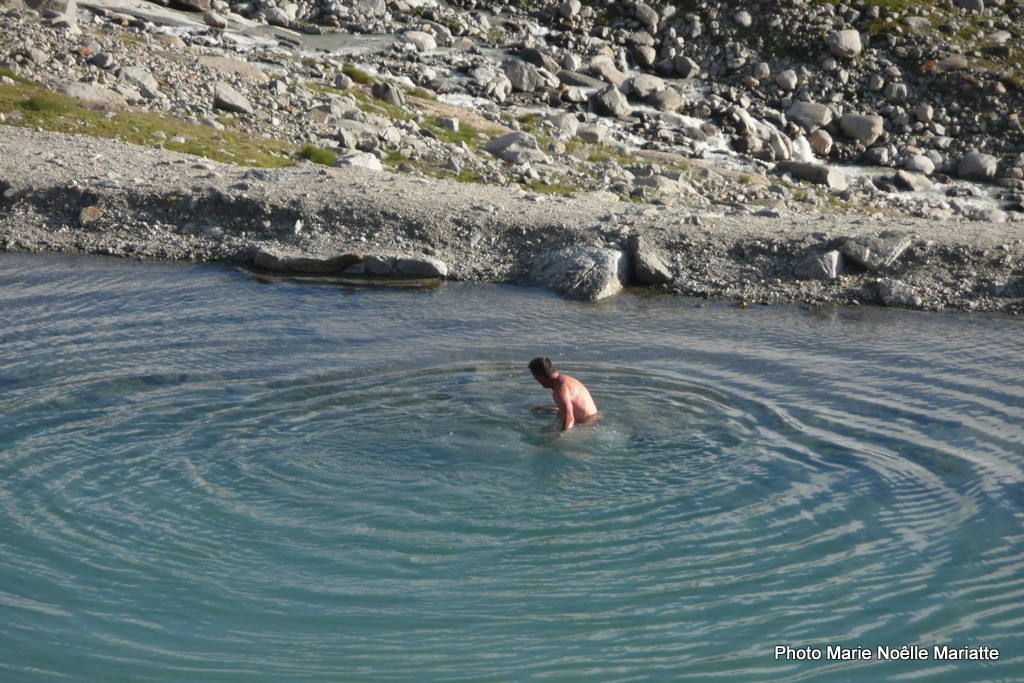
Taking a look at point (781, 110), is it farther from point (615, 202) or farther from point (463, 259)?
point (463, 259)

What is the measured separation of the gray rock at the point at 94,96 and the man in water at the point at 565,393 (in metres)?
18.9

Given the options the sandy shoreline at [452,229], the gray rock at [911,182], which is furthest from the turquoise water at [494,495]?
the gray rock at [911,182]

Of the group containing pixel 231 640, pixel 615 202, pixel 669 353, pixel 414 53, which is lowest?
pixel 231 640

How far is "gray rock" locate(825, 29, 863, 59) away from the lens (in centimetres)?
3953

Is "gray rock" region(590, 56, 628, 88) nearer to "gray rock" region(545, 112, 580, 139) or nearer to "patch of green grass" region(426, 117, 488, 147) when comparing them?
"gray rock" region(545, 112, 580, 139)

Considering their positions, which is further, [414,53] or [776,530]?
[414,53]

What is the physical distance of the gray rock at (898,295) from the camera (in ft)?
63.2

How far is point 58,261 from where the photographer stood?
21.0 meters

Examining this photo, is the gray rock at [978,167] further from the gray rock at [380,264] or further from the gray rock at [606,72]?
the gray rock at [380,264]

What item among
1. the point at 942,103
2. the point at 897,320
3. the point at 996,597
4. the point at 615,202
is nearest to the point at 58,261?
the point at 615,202

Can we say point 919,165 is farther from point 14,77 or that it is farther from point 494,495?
point 494,495

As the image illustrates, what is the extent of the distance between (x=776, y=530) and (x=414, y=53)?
3236 cm

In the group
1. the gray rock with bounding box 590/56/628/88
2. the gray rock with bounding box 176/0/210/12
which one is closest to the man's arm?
the gray rock with bounding box 590/56/628/88

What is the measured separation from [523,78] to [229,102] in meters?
12.0
